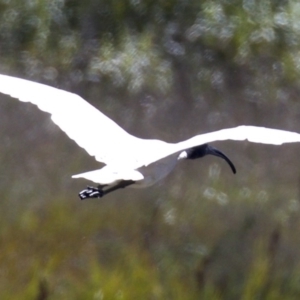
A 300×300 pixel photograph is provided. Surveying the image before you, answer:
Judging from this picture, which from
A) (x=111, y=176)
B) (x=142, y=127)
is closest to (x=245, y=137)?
(x=111, y=176)

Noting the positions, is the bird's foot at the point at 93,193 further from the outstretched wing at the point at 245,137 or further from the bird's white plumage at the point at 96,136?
the outstretched wing at the point at 245,137

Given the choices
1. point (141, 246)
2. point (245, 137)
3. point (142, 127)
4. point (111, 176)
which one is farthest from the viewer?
point (141, 246)

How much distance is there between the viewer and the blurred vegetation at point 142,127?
4066 millimetres

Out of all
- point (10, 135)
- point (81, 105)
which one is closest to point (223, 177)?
point (10, 135)

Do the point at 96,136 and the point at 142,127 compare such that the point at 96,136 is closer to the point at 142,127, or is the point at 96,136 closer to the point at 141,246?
the point at 142,127

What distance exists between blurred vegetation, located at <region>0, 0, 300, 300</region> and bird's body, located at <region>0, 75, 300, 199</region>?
1.26 metres

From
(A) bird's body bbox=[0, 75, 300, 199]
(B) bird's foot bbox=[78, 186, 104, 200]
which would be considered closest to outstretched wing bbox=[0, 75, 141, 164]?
(A) bird's body bbox=[0, 75, 300, 199]

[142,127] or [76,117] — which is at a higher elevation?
[76,117]

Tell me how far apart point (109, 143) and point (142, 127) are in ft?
4.67

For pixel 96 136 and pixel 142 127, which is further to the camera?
pixel 142 127

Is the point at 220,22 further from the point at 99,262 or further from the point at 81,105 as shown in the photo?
the point at 81,105

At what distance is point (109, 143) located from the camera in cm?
268

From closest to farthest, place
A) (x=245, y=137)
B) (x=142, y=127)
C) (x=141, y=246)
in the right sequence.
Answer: (x=245, y=137), (x=142, y=127), (x=141, y=246)

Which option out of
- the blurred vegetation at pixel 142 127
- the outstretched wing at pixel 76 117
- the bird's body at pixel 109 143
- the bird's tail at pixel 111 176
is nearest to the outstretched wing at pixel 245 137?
the bird's body at pixel 109 143
